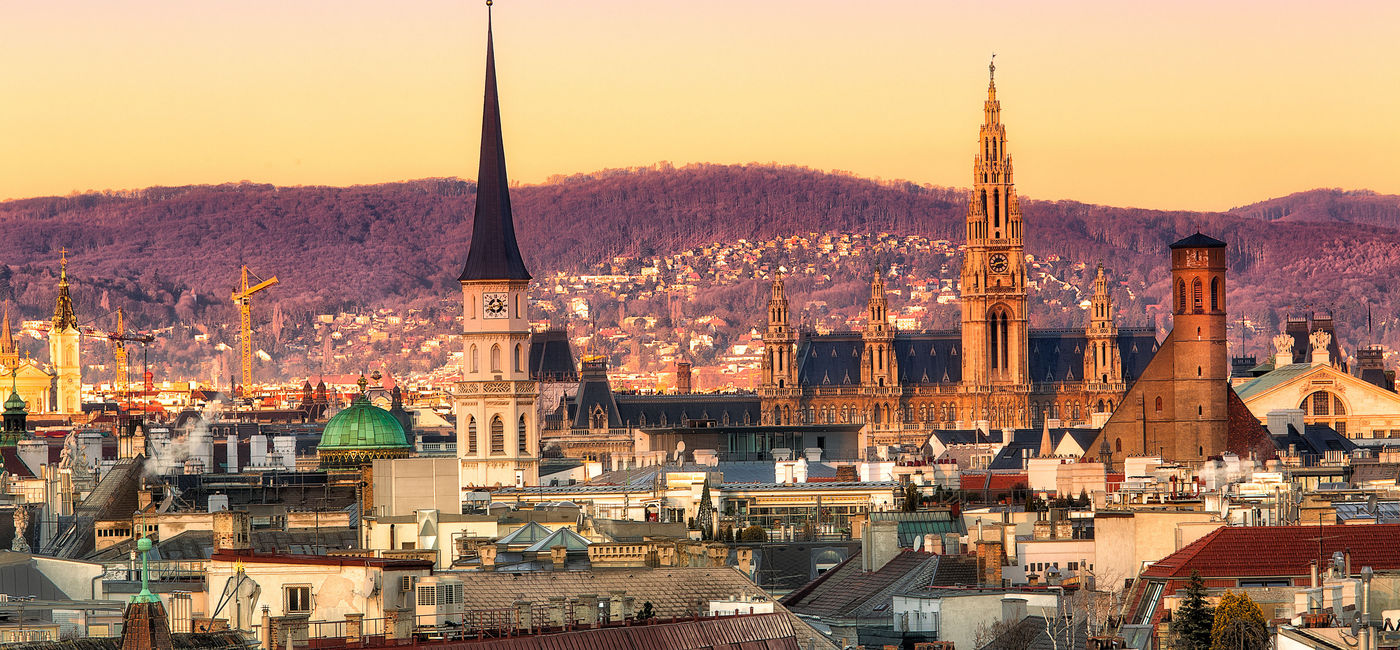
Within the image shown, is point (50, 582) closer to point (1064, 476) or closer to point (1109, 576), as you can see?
point (1109, 576)

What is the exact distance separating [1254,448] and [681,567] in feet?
232

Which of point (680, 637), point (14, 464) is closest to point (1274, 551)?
point (680, 637)

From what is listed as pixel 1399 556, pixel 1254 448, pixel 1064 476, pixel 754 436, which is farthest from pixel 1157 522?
pixel 754 436

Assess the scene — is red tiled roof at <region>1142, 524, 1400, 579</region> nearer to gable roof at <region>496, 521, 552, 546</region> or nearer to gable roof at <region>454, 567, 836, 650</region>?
gable roof at <region>454, 567, 836, 650</region>

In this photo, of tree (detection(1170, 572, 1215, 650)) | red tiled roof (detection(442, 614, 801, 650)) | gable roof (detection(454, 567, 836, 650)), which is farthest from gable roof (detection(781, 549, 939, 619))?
red tiled roof (detection(442, 614, 801, 650))

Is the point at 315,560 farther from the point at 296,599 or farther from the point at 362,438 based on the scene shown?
the point at 362,438

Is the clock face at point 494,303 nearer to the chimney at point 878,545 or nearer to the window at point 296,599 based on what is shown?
the chimney at point 878,545

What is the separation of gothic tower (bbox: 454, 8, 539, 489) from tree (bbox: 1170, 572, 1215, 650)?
84188 mm

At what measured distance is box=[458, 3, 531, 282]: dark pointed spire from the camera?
134 m

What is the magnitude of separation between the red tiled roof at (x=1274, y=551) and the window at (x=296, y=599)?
13043 mm

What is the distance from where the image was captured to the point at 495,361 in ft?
436

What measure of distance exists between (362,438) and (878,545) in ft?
102

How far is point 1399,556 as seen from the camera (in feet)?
172

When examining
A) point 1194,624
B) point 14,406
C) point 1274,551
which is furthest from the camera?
point 14,406
